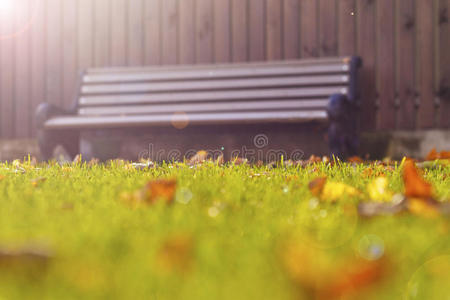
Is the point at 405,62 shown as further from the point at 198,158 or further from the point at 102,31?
the point at 102,31

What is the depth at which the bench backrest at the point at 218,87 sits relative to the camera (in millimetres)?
3863

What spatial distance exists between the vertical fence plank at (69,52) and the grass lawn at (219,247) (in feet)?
11.4

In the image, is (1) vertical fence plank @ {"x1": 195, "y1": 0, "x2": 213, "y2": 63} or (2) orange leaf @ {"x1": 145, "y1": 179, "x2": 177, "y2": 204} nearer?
(2) orange leaf @ {"x1": 145, "y1": 179, "x2": 177, "y2": 204}

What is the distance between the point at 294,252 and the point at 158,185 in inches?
24.1

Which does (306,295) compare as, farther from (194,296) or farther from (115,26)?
(115,26)

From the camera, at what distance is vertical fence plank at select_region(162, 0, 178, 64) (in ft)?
14.5

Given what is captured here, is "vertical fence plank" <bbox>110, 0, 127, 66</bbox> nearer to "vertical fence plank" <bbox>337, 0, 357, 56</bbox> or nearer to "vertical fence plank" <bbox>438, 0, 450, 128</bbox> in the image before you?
"vertical fence plank" <bbox>337, 0, 357, 56</bbox>

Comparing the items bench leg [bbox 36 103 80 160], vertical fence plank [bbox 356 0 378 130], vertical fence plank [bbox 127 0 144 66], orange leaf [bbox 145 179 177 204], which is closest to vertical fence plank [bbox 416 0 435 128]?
vertical fence plank [bbox 356 0 378 130]

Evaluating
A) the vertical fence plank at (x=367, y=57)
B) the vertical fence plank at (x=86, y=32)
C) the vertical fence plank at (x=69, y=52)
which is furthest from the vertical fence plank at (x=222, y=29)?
the vertical fence plank at (x=69, y=52)

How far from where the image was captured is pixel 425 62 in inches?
156

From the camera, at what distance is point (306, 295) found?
657 millimetres

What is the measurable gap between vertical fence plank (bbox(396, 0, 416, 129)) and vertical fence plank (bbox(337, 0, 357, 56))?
1.26 ft

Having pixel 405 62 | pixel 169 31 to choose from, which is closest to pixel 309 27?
pixel 405 62

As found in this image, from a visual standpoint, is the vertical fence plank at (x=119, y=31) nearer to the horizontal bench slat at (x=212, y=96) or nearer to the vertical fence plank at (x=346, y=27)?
the horizontal bench slat at (x=212, y=96)
